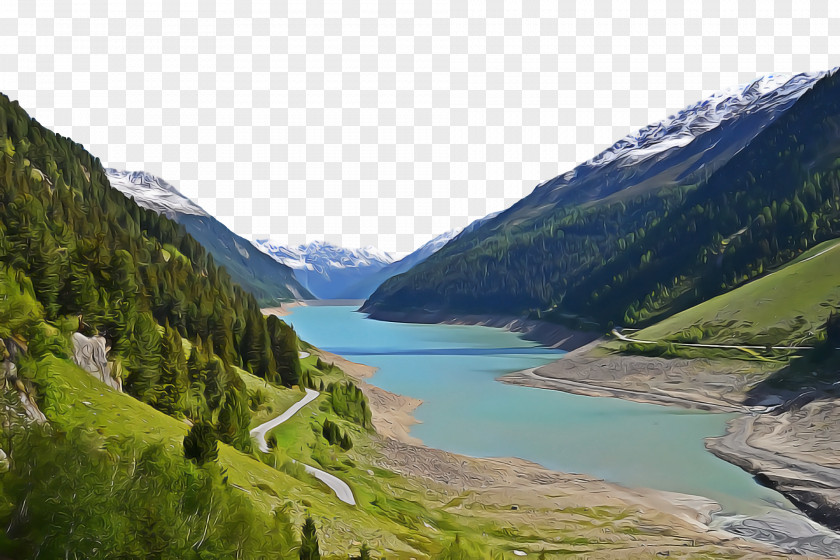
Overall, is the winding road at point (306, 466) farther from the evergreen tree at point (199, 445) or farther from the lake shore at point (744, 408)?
the lake shore at point (744, 408)

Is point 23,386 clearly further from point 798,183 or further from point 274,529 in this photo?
point 798,183

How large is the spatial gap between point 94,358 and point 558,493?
111ft

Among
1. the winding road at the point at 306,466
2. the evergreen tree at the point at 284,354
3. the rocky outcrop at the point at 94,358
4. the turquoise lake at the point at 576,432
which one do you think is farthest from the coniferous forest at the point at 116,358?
the turquoise lake at the point at 576,432

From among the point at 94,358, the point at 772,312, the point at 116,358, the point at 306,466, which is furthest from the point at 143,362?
the point at 772,312

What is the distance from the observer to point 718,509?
45000 millimetres

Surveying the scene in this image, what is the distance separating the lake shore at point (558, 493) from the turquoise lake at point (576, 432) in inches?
123

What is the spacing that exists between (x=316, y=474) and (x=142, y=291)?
2826 centimetres

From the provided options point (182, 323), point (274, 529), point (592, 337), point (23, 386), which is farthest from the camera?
point (592, 337)

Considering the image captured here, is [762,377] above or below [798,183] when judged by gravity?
below

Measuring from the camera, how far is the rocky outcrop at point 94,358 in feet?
120

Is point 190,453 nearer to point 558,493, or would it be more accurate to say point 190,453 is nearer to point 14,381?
point 14,381

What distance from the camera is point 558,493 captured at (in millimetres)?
46781

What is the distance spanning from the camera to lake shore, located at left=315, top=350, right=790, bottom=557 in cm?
3872

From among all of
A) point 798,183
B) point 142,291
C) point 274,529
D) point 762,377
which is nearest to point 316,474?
point 274,529
